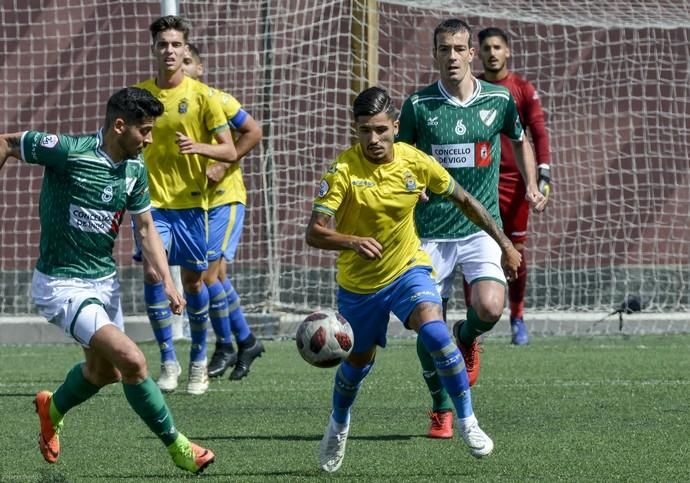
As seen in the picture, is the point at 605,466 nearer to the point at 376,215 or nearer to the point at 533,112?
the point at 376,215

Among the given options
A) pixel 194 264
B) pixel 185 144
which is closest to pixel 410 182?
pixel 185 144

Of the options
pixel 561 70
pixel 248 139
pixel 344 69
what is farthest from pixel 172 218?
pixel 561 70

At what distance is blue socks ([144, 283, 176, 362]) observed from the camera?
8859mm

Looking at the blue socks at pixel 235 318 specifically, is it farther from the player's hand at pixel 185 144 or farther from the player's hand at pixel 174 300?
the player's hand at pixel 174 300

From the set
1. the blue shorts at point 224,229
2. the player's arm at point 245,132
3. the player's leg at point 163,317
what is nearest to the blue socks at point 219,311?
the blue shorts at point 224,229

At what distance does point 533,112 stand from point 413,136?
3.09 m

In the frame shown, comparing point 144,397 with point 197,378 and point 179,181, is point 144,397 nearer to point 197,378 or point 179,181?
point 197,378

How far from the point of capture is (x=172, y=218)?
889cm

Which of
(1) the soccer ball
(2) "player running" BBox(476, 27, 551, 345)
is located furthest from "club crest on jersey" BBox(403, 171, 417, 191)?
(2) "player running" BBox(476, 27, 551, 345)

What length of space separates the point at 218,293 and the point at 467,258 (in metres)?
2.38

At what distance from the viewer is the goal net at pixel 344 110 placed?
1313 centimetres

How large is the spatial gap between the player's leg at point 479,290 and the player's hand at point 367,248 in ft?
4.58

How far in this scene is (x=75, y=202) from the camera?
611 cm

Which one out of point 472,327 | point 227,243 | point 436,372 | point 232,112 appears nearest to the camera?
point 436,372
